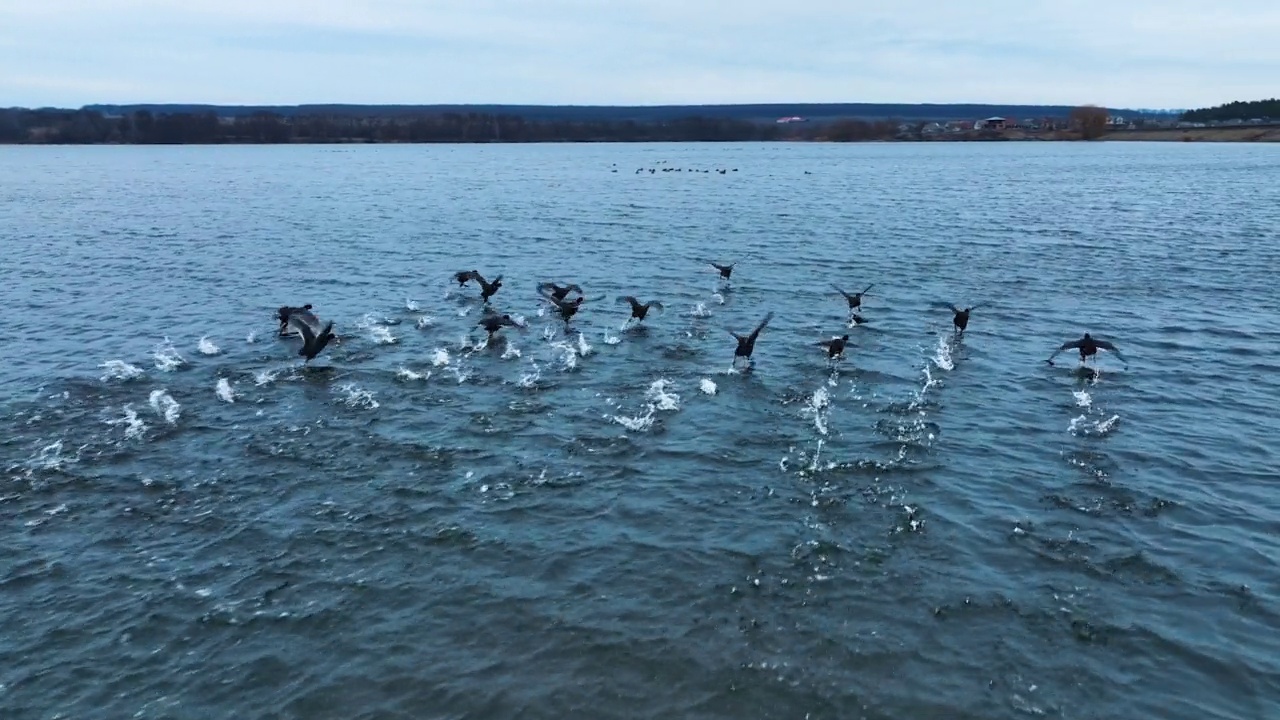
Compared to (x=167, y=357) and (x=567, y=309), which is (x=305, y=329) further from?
(x=567, y=309)

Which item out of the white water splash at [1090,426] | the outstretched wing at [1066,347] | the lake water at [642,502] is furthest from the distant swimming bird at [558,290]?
the white water splash at [1090,426]

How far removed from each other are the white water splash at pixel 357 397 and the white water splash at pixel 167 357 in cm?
571

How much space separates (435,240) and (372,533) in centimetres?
4034

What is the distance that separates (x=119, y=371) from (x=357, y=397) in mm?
7569

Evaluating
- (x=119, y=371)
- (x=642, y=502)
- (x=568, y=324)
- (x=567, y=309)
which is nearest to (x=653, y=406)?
(x=642, y=502)

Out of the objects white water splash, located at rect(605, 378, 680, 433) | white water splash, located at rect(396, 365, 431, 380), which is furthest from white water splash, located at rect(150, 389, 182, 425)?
white water splash, located at rect(605, 378, 680, 433)

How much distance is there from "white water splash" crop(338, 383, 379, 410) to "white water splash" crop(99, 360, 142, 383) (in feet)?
20.1

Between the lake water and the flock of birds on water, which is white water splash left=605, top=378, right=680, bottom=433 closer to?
the lake water

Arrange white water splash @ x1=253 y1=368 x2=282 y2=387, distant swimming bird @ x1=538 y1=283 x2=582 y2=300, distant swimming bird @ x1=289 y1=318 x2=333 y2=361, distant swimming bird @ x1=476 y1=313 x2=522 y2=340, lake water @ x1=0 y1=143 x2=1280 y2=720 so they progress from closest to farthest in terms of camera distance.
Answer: lake water @ x1=0 y1=143 x2=1280 y2=720 < white water splash @ x1=253 y1=368 x2=282 y2=387 < distant swimming bird @ x1=289 y1=318 x2=333 y2=361 < distant swimming bird @ x1=476 y1=313 x2=522 y2=340 < distant swimming bird @ x1=538 y1=283 x2=582 y2=300

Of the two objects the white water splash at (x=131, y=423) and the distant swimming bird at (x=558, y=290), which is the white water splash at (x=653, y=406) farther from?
the white water splash at (x=131, y=423)

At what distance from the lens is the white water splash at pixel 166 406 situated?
69.7 feet

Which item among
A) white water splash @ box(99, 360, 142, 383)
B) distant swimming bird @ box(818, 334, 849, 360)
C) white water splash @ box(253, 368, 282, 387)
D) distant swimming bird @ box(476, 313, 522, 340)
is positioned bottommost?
white water splash @ box(253, 368, 282, 387)

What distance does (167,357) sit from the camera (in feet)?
86.9

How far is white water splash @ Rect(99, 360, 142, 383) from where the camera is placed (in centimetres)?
2448
